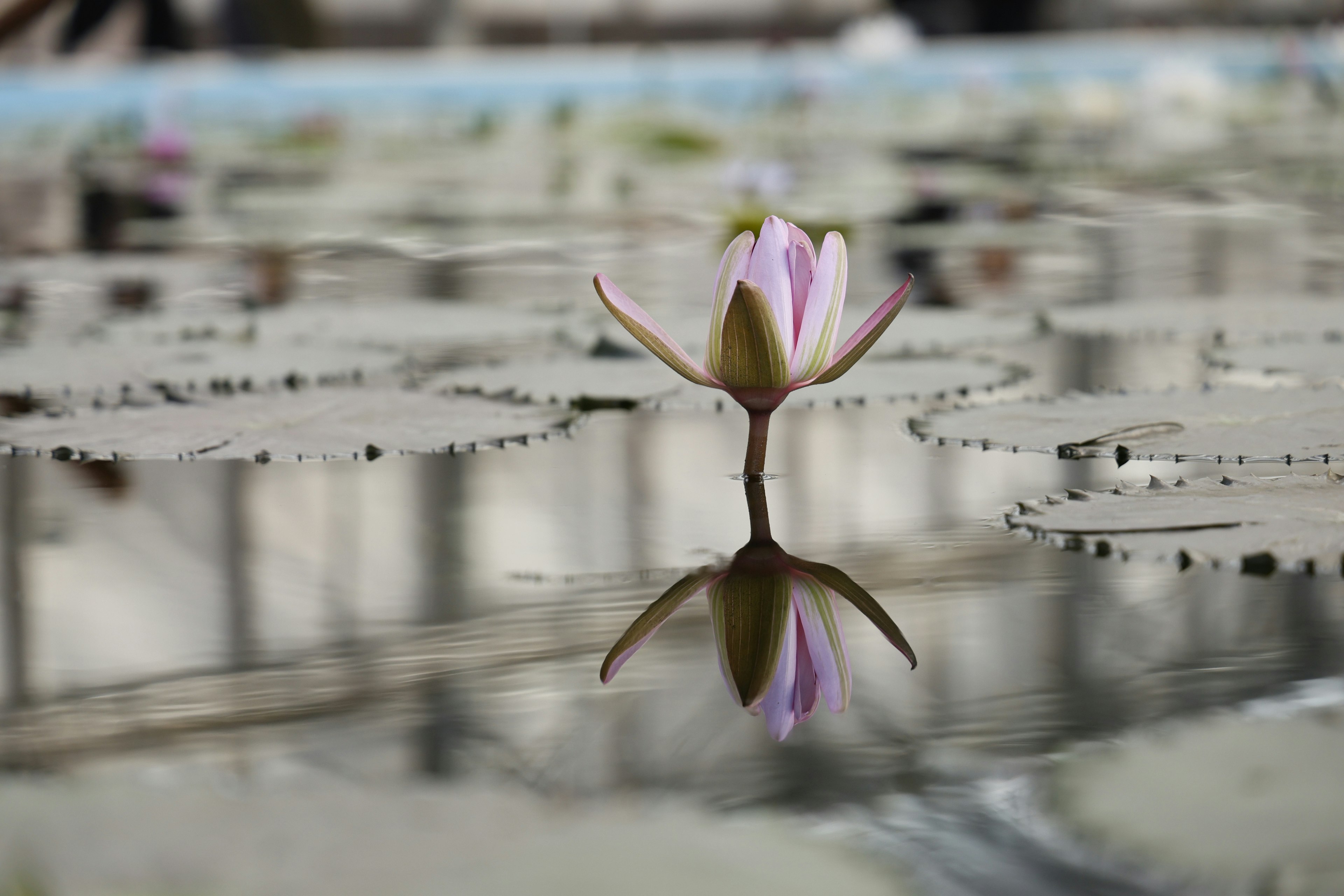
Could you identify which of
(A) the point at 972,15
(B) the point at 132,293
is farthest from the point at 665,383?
(A) the point at 972,15

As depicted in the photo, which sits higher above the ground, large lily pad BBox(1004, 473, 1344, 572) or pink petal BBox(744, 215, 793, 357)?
pink petal BBox(744, 215, 793, 357)

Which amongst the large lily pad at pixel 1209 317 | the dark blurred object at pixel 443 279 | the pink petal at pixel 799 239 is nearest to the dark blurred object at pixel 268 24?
the dark blurred object at pixel 443 279

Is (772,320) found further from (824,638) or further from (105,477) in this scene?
(105,477)

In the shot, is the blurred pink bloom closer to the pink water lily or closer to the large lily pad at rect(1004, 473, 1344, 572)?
the pink water lily

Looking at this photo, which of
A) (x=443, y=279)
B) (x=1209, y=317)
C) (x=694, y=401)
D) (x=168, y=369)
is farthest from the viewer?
(x=443, y=279)

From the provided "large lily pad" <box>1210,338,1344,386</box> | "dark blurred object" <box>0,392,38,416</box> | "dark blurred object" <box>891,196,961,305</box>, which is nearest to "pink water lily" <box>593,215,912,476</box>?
"large lily pad" <box>1210,338,1344,386</box>

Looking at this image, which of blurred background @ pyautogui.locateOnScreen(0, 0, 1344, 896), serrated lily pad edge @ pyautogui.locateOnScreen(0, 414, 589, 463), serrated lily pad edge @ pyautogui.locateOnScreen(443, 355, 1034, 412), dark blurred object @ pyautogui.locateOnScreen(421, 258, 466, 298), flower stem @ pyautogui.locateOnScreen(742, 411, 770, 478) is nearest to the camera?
blurred background @ pyautogui.locateOnScreen(0, 0, 1344, 896)
